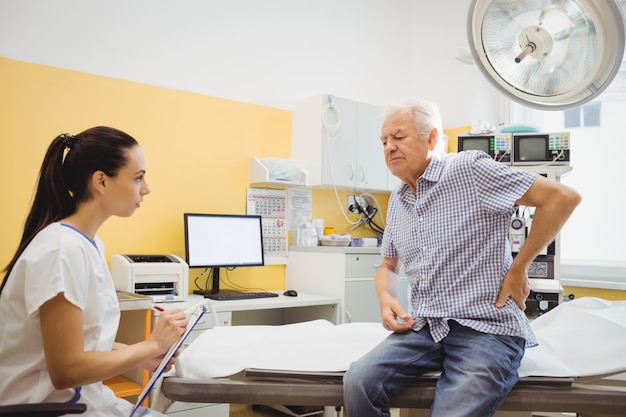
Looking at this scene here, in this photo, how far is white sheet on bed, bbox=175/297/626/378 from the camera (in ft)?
5.08

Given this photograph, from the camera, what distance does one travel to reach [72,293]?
46.8 inches

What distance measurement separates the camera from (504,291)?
1.57 metres

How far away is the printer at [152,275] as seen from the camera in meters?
2.81

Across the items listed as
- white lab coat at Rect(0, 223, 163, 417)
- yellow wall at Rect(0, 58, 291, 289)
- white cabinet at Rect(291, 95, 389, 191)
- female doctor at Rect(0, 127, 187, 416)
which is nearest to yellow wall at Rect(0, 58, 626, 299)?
yellow wall at Rect(0, 58, 291, 289)

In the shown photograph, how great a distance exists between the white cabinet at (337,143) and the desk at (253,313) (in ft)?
2.78

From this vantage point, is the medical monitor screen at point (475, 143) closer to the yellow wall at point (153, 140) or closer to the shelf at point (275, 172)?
the shelf at point (275, 172)

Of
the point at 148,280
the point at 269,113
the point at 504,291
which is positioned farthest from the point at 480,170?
the point at 269,113

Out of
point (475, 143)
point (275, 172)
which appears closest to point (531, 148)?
point (475, 143)

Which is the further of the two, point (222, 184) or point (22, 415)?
point (222, 184)

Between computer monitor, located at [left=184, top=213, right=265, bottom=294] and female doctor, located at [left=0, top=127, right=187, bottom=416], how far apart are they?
5.48ft

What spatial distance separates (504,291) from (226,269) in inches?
91.6

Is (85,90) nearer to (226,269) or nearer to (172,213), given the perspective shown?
(172,213)

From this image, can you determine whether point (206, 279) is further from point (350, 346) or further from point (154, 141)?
point (350, 346)

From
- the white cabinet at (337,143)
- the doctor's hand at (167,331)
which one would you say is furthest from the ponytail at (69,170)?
the white cabinet at (337,143)
